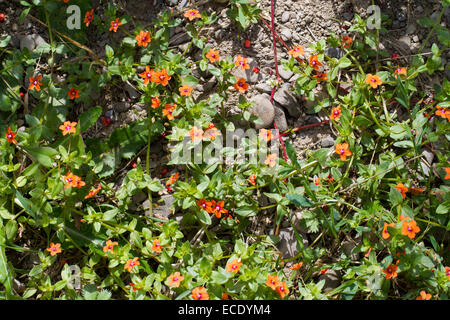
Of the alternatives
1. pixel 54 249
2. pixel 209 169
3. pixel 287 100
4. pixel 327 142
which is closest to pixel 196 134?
pixel 209 169

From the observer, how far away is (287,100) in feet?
11.3

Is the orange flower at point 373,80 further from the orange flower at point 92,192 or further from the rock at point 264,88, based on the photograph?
the orange flower at point 92,192

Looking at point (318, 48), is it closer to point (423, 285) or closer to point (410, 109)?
point (410, 109)

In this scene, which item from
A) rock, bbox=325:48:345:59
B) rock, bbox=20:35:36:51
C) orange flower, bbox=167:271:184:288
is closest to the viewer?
orange flower, bbox=167:271:184:288

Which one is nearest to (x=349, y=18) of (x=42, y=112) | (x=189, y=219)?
(x=189, y=219)

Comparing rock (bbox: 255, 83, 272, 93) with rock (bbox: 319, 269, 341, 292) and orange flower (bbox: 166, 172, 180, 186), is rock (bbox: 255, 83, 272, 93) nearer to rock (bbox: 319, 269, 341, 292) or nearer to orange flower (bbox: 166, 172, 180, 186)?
orange flower (bbox: 166, 172, 180, 186)

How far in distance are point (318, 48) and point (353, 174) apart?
3.11 feet

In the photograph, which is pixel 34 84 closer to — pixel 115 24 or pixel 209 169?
pixel 115 24

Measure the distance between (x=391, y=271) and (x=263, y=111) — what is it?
4.55 feet

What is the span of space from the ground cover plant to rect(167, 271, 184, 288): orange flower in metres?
0.01

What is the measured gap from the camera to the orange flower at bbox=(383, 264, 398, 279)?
9.71ft

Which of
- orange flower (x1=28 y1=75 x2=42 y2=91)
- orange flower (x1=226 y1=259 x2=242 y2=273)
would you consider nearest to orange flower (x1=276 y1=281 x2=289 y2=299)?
orange flower (x1=226 y1=259 x2=242 y2=273)

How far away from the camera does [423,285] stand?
120 inches

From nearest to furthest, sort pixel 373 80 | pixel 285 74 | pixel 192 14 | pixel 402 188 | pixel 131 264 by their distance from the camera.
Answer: pixel 131 264 < pixel 402 188 < pixel 373 80 < pixel 192 14 < pixel 285 74
